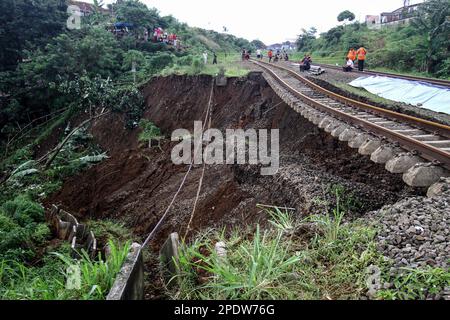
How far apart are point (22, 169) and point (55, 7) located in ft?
47.2

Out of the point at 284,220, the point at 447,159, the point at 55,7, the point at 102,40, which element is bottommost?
the point at 284,220

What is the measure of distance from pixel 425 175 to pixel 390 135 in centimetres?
159

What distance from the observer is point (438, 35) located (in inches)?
733

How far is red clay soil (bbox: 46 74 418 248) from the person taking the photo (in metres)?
6.40

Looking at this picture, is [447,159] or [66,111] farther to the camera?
[66,111]

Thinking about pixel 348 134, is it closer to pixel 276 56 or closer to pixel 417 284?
pixel 417 284

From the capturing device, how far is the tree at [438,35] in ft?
59.1

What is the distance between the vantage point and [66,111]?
68.9ft

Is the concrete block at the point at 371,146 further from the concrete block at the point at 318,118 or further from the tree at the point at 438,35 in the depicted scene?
the tree at the point at 438,35

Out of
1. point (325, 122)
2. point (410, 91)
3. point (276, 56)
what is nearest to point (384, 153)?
point (325, 122)
